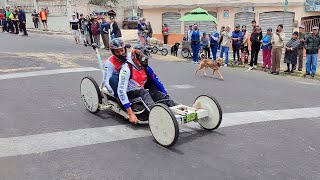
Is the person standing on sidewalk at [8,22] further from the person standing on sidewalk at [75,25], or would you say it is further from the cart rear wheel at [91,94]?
the cart rear wheel at [91,94]

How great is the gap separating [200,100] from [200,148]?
0.94 metres

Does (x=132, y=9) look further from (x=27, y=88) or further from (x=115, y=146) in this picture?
(x=115, y=146)

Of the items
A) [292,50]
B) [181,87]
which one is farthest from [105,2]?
[181,87]

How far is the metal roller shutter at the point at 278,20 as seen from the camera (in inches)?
856

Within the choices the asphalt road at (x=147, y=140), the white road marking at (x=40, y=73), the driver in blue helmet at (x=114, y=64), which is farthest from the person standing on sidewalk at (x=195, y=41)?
the driver in blue helmet at (x=114, y=64)

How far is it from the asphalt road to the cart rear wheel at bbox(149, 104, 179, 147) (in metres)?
0.16

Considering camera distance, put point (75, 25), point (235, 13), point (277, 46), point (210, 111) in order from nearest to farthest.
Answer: point (210, 111), point (277, 46), point (75, 25), point (235, 13)

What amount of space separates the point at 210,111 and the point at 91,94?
2393mm

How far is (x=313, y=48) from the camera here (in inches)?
483

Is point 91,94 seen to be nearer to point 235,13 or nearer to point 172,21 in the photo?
point 235,13

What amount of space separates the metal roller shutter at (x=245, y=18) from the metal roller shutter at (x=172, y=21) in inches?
195

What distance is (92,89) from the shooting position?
6543 mm

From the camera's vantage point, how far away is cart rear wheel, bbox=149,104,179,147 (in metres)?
4.88

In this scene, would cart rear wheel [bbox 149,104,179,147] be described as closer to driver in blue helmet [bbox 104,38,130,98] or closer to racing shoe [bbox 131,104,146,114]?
racing shoe [bbox 131,104,146,114]
